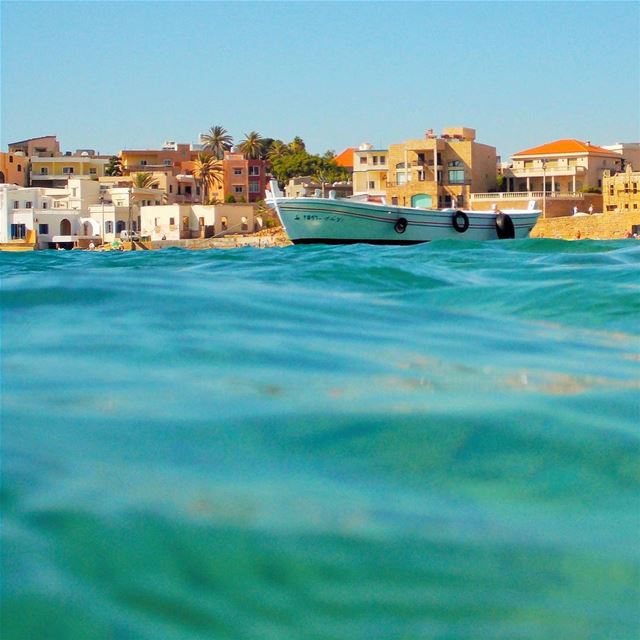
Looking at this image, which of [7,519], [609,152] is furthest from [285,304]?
[609,152]

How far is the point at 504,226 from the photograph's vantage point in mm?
31359

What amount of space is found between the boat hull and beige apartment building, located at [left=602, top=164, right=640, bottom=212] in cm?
3010

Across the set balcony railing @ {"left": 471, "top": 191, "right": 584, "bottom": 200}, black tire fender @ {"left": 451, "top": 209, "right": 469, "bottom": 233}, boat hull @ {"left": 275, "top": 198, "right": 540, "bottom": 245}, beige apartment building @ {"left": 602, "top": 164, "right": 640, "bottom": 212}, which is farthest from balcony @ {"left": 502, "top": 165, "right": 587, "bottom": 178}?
black tire fender @ {"left": 451, "top": 209, "right": 469, "bottom": 233}

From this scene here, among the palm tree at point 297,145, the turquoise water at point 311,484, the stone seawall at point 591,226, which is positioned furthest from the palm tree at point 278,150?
the turquoise water at point 311,484

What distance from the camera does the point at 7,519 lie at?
1810mm

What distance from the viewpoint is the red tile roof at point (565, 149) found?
67.9m

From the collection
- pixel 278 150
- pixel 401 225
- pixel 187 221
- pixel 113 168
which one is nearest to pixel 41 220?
pixel 187 221

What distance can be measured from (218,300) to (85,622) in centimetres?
302

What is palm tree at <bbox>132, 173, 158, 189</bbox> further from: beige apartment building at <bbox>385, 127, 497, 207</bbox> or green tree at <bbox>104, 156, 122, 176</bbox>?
beige apartment building at <bbox>385, 127, 497, 207</bbox>

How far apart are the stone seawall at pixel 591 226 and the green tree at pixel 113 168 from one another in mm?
34384

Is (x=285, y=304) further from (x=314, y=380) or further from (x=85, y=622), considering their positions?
(x=85, y=622)

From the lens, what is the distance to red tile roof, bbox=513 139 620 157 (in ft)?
223

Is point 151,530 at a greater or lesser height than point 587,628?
greater

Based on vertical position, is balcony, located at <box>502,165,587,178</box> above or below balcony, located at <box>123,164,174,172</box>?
below
